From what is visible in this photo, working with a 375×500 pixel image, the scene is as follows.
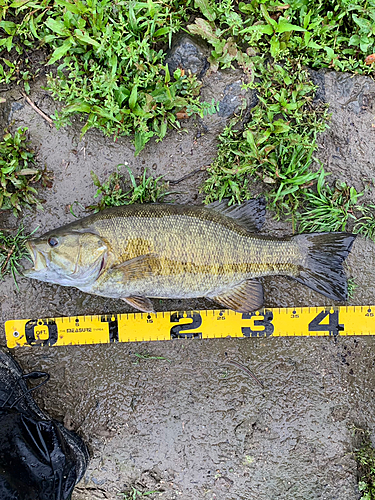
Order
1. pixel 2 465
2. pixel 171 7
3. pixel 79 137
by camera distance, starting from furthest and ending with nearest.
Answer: pixel 79 137 → pixel 171 7 → pixel 2 465

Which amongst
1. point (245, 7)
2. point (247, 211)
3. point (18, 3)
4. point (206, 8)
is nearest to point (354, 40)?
A: point (245, 7)

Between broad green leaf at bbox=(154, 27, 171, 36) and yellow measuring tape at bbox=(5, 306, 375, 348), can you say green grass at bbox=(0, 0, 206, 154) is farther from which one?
yellow measuring tape at bbox=(5, 306, 375, 348)

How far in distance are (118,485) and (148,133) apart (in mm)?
3518

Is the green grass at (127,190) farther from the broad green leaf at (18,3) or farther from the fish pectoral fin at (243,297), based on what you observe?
the broad green leaf at (18,3)

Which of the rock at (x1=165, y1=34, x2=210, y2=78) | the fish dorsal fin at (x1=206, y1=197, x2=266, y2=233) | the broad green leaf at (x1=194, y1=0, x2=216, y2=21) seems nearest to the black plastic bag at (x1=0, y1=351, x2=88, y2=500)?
the fish dorsal fin at (x1=206, y1=197, x2=266, y2=233)

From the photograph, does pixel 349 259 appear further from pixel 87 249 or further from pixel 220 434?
pixel 87 249

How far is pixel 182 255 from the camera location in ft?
9.68

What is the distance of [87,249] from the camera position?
9.48 ft

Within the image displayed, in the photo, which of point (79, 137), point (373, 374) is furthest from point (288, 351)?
point (79, 137)

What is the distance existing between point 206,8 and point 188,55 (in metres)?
0.45

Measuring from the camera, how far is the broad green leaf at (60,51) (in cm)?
309

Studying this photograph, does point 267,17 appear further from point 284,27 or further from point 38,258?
point 38,258

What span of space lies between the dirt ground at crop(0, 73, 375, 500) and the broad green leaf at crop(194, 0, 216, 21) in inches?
45.0

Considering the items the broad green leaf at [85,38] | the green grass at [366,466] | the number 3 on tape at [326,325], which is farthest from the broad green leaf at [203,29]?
the green grass at [366,466]
